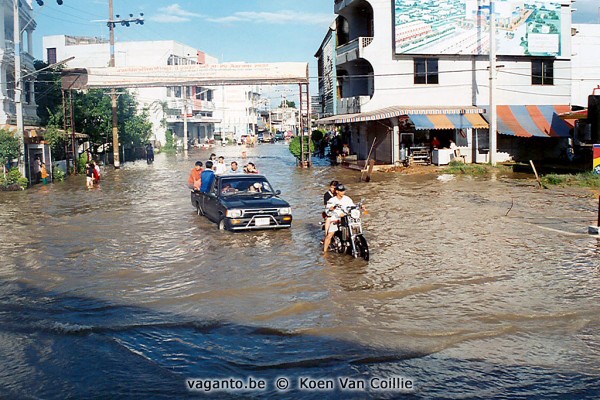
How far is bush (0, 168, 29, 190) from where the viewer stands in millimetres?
28312

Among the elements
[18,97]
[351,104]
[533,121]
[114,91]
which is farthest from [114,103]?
[533,121]

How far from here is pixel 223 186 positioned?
626 inches

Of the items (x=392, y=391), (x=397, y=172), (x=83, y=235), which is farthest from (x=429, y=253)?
(x=397, y=172)

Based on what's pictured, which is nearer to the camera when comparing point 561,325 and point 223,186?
point 561,325

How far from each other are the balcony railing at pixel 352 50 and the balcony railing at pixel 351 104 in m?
2.38

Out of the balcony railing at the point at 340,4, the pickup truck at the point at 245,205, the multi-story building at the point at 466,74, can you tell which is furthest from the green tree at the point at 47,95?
the pickup truck at the point at 245,205

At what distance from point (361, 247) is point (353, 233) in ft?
1.00

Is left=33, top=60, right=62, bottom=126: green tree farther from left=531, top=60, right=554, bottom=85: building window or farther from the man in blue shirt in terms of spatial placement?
left=531, top=60, right=554, bottom=85: building window

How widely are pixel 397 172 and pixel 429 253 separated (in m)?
21.0

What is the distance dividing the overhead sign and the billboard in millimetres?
6585

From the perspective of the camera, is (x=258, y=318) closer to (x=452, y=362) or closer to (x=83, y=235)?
(x=452, y=362)

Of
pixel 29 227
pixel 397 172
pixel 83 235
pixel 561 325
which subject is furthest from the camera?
pixel 397 172

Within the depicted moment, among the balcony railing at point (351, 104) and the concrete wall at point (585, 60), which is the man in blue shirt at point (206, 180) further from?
the concrete wall at point (585, 60)

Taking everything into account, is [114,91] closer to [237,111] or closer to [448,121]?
[448,121]
